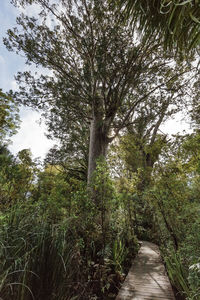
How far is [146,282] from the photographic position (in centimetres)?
229

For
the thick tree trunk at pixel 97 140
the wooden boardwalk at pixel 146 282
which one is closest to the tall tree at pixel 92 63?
the thick tree trunk at pixel 97 140

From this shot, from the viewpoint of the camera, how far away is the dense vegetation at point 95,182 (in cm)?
159

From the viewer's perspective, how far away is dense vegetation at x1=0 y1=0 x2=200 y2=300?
1591 mm

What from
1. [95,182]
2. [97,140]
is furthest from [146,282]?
[97,140]

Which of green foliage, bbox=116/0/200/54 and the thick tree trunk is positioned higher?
the thick tree trunk

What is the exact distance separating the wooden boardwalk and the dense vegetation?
187 mm

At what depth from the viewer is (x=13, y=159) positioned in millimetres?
3500

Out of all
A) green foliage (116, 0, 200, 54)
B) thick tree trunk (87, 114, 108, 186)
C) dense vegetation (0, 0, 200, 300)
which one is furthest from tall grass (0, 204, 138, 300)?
thick tree trunk (87, 114, 108, 186)

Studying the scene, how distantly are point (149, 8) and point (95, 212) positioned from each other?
8.92ft

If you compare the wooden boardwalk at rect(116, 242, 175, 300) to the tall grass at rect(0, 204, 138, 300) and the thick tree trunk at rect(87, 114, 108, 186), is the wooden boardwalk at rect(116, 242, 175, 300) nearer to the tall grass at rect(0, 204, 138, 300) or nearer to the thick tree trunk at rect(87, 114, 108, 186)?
the tall grass at rect(0, 204, 138, 300)

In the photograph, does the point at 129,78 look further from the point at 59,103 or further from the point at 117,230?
the point at 117,230

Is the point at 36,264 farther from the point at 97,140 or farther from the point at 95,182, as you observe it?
the point at 97,140

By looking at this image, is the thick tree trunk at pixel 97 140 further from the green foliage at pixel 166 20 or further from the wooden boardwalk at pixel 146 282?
the green foliage at pixel 166 20

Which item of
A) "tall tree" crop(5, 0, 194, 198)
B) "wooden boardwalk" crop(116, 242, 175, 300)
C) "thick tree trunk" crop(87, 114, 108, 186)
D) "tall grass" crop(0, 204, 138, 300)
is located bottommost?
"wooden boardwalk" crop(116, 242, 175, 300)
